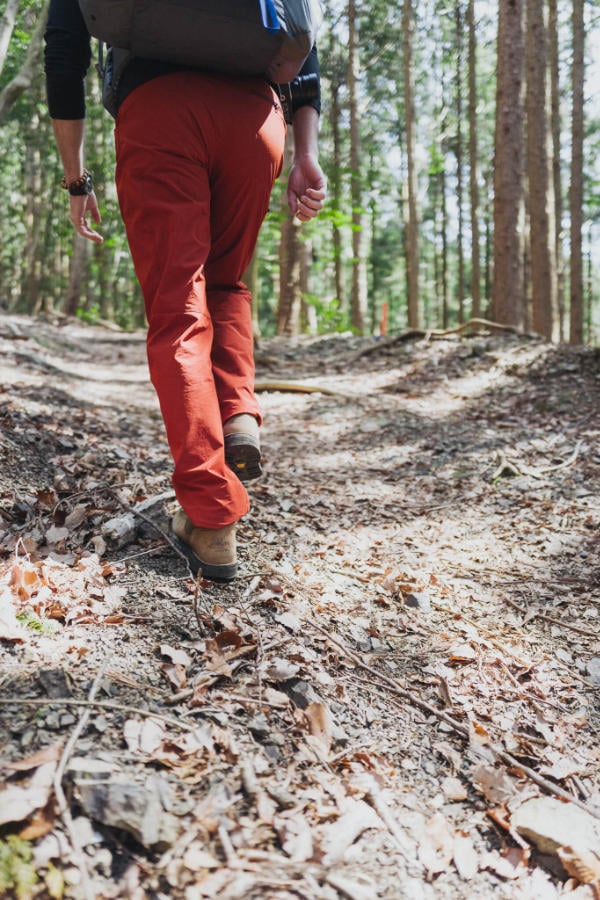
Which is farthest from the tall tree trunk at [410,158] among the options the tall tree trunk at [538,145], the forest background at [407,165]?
the tall tree trunk at [538,145]

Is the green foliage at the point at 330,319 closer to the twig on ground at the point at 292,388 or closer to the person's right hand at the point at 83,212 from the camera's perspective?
the twig on ground at the point at 292,388

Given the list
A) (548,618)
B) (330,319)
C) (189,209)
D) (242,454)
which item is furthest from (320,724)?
(330,319)

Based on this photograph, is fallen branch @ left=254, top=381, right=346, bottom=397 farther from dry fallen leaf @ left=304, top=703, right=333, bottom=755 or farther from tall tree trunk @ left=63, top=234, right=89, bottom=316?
tall tree trunk @ left=63, top=234, right=89, bottom=316

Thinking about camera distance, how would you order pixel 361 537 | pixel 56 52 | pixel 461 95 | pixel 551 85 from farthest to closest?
pixel 461 95
pixel 551 85
pixel 361 537
pixel 56 52

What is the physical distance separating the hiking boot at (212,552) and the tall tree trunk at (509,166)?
779 centimetres

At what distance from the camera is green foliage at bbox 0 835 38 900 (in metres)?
1.14

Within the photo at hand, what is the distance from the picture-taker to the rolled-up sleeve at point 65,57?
2066 mm

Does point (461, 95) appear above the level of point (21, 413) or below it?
above

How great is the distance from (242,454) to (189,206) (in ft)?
2.67

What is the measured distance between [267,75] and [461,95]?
23.6 meters

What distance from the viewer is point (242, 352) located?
2.40 metres

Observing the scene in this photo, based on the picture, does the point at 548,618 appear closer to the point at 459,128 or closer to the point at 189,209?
the point at 189,209

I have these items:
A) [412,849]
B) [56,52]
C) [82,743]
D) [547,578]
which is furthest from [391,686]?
[56,52]

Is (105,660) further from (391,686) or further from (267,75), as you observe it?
(267,75)
